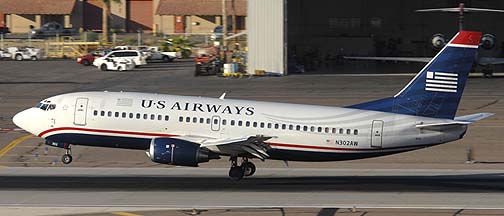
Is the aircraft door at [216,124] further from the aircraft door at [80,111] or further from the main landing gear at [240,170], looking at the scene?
the aircraft door at [80,111]

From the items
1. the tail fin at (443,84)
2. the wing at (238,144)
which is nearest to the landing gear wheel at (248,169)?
the wing at (238,144)

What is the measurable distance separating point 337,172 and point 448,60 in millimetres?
8249

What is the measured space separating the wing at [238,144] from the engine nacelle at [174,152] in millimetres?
917

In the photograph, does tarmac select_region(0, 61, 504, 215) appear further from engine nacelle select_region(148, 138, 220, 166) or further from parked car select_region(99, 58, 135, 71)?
parked car select_region(99, 58, 135, 71)

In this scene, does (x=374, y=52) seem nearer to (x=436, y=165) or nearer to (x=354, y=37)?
(x=354, y=37)

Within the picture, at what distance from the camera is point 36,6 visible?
528ft

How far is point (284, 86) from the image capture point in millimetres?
86750

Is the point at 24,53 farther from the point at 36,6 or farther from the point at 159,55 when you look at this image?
the point at 36,6

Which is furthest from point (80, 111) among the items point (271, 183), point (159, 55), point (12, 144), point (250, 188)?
point (159, 55)

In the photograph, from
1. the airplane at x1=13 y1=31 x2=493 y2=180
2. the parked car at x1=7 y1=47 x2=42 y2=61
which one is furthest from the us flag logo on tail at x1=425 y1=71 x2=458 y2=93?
the parked car at x1=7 y1=47 x2=42 y2=61

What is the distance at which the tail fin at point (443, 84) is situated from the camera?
4275 cm

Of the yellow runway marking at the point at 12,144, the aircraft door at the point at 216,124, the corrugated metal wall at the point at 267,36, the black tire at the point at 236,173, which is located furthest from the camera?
the corrugated metal wall at the point at 267,36

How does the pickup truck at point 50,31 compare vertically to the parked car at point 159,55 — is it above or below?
above

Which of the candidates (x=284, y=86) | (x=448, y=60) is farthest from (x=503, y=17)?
(x=448, y=60)
